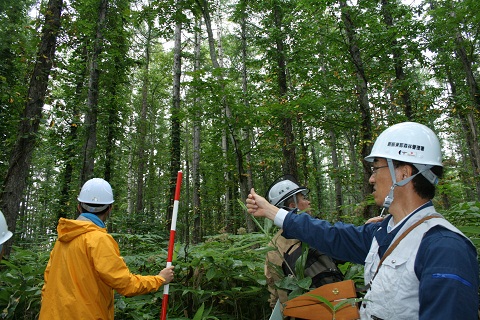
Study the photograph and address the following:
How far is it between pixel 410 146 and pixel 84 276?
2.94m

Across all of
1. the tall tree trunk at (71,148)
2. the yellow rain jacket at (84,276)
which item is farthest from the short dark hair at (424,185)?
the tall tree trunk at (71,148)

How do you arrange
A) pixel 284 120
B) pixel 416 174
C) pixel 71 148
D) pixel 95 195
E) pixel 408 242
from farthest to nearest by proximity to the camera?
pixel 71 148 → pixel 284 120 → pixel 95 195 → pixel 416 174 → pixel 408 242

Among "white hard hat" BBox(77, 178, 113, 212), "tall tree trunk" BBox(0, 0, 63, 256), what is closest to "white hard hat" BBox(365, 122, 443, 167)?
"white hard hat" BBox(77, 178, 113, 212)

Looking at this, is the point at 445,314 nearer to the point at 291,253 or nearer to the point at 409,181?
the point at 409,181

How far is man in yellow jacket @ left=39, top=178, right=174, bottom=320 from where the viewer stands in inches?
114

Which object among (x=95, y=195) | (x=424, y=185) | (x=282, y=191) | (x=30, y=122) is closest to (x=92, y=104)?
(x=30, y=122)

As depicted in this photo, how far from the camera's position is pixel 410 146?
2004 millimetres

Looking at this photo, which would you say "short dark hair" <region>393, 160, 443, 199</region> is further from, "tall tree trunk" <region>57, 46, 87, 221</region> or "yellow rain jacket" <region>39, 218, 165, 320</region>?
"tall tree trunk" <region>57, 46, 87, 221</region>

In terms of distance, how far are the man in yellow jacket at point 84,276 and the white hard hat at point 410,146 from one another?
94.1 inches

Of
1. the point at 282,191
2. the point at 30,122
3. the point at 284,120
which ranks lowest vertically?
the point at 282,191

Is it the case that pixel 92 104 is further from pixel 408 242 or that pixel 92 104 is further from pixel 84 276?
pixel 408 242

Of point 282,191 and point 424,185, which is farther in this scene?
point 282,191

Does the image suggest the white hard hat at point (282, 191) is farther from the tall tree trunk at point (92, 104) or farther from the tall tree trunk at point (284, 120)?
the tall tree trunk at point (92, 104)

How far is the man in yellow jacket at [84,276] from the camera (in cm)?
291
